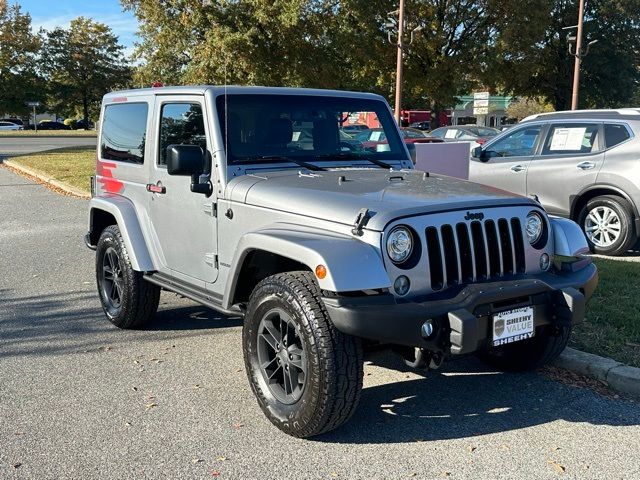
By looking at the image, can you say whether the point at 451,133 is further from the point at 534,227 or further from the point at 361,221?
the point at 361,221

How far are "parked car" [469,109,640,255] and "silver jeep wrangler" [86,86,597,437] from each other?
4145 millimetres

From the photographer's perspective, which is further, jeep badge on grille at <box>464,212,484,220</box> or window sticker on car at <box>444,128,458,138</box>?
window sticker on car at <box>444,128,458,138</box>

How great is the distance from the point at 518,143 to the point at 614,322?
14.7ft

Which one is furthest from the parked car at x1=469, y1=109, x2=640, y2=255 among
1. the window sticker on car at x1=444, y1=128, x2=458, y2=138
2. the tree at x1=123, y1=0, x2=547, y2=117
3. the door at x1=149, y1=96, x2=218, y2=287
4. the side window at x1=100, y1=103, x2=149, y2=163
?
the tree at x1=123, y1=0, x2=547, y2=117

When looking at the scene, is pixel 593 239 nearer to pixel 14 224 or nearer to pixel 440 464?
pixel 440 464

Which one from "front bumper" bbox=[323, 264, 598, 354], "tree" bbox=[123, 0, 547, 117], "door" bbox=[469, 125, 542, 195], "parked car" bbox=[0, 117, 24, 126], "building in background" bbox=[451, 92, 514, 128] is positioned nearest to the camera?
"front bumper" bbox=[323, 264, 598, 354]

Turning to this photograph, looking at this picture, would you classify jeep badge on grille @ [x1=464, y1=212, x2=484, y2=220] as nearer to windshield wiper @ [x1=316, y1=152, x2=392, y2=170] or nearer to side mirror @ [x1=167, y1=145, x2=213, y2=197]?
windshield wiper @ [x1=316, y1=152, x2=392, y2=170]

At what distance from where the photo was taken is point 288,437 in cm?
373

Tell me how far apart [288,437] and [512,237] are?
1.71m

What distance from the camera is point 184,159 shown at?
4242 millimetres

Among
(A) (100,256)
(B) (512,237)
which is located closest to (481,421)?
(B) (512,237)

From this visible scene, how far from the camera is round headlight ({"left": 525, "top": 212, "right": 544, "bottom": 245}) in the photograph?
405cm

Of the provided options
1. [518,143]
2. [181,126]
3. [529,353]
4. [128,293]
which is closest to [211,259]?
[181,126]

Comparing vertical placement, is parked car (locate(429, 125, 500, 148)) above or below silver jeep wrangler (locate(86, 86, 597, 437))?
above
